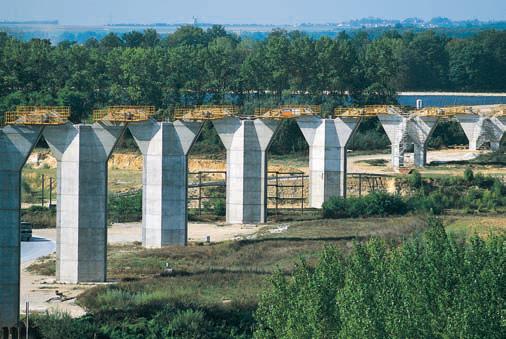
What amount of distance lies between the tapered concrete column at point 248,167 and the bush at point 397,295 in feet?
92.5

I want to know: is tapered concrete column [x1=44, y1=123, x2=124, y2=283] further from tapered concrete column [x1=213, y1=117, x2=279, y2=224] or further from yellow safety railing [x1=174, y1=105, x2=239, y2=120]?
tapered concrete column [x1=213, y1=117, x2=279, y2=224]

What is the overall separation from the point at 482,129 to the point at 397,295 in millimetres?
54777

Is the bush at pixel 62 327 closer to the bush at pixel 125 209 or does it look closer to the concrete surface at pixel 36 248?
the concrete surface at pixel 36 248

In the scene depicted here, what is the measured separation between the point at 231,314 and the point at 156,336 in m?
3.74

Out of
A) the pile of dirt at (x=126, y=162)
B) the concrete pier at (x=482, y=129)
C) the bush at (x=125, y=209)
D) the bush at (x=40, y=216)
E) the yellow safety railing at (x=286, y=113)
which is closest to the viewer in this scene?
the bush at (x=40, y=216)

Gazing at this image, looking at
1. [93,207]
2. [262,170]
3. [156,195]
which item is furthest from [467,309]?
[262,170]

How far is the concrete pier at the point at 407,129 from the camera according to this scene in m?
88.2

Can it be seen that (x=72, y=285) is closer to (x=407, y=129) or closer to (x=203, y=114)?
(x=203, y=114)

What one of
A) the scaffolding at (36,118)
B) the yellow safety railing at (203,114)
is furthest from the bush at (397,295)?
the yellow safety railing at (203,114)

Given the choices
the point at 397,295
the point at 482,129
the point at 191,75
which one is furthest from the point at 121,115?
the point at 191,75

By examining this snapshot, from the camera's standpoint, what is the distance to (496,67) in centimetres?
14562

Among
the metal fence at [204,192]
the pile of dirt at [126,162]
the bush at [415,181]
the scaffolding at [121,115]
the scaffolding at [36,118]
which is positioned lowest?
the metal fence at [204,192]

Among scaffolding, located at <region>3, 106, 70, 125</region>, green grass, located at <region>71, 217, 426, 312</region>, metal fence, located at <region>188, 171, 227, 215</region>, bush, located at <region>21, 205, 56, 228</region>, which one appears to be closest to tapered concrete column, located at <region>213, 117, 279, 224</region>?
green grass, located at <region>71, 217, 426, 312</region>

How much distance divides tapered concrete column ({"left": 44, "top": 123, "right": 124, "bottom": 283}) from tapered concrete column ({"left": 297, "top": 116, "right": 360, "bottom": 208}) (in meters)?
23.7
